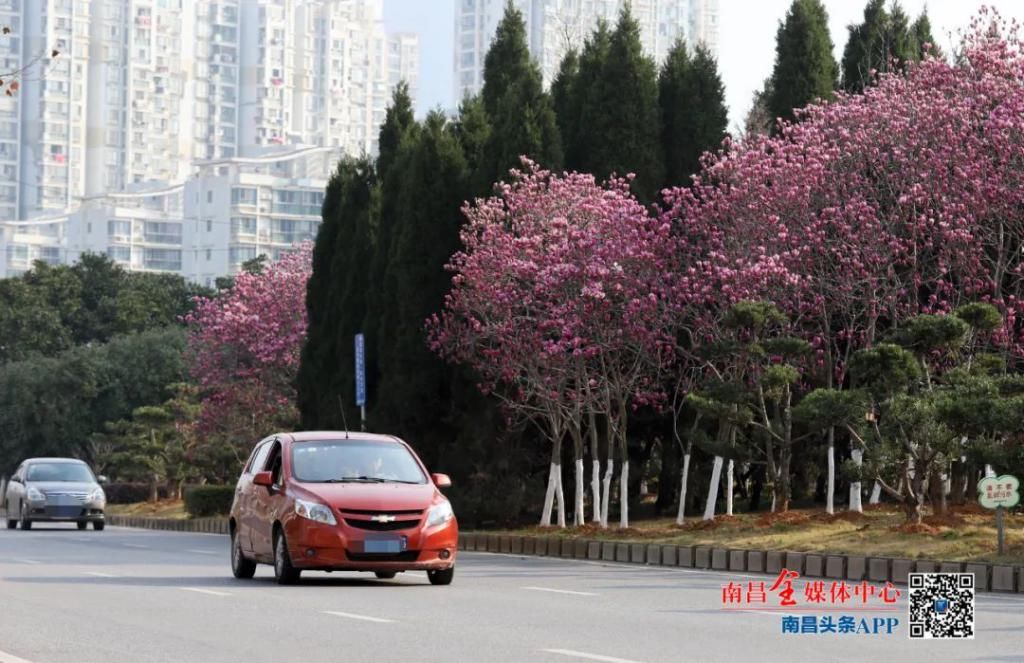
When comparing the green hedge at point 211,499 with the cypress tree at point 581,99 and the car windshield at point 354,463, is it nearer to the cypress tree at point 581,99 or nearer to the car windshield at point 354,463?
the cypress tree at point 581,99

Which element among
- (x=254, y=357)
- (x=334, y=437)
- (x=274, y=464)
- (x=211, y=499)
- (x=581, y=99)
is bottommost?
(x=211, y=499)

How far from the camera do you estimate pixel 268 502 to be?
64.6 ft

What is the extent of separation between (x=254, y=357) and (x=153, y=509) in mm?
9377

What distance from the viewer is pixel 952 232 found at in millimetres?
29672

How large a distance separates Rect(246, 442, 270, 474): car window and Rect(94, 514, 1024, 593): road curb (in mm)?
5744

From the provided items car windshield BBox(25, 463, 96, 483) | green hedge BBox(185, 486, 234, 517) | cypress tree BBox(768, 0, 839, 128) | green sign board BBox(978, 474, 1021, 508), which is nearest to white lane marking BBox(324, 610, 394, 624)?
green sign board BBox(978, 474, 1021, 508)

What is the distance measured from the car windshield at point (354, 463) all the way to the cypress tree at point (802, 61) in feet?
61.4

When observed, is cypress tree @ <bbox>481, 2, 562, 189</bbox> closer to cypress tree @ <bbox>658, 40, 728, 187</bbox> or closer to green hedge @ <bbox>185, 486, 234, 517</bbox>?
cypress tree @ <bbox>658, 40, 728, 187</bbox>

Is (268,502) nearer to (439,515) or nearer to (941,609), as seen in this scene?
(439,515)

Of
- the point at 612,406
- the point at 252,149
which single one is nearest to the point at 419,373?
the point at 612,406

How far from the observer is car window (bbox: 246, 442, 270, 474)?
2070 centimetres

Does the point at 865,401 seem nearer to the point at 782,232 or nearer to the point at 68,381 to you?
the point at 782,232

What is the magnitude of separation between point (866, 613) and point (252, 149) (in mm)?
171479

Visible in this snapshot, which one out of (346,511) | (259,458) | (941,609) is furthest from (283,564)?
(941,609)
